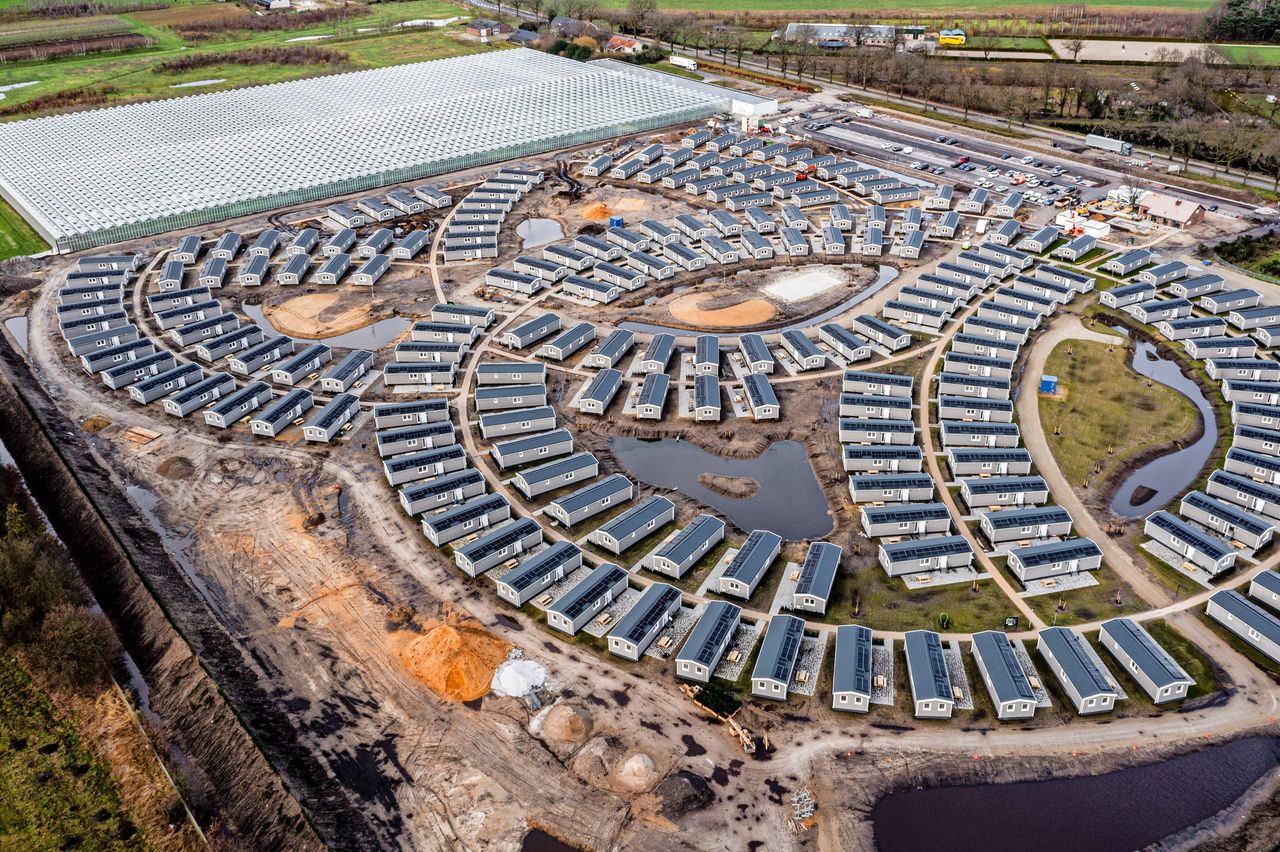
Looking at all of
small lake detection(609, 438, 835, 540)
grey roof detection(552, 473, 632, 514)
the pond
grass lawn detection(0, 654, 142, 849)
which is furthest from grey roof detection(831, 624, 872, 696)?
the pond

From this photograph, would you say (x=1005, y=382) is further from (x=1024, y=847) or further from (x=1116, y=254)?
(x=1024, y=847)

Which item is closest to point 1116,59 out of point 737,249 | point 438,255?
point 737,249

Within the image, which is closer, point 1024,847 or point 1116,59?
point 1024,847

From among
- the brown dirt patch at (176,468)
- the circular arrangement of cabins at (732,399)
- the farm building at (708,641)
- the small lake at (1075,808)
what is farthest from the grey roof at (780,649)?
the brown dirt patch at (176,468)

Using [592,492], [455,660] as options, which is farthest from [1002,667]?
[455,660]

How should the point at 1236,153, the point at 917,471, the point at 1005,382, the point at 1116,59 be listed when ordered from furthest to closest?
1. the point at 1116,59
2. the point at 1236,153
3. the point at 1005,382
4. the point at 917,471

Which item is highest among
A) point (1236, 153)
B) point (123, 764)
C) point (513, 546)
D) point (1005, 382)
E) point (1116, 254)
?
point (1236, 153)
